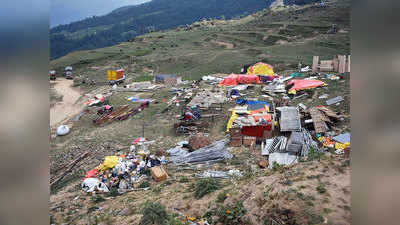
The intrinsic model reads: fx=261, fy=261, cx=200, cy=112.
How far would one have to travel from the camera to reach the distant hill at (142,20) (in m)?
90.0

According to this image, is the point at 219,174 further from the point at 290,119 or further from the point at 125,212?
the point at 290,119

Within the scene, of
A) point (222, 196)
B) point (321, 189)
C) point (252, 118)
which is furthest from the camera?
point (252, 118)

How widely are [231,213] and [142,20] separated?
404 ft

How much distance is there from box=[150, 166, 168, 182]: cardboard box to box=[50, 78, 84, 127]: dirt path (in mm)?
10730

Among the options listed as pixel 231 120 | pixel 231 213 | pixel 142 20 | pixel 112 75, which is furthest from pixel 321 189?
pixel 142 20

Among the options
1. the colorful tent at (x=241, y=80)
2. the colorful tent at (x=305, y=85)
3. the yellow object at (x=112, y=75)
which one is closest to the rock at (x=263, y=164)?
the colorful tent at (x=305, y=85)

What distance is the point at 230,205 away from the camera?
569 cm

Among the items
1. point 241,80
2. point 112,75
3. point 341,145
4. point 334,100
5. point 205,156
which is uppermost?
point 112,75

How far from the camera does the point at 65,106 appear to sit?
20.3 metres

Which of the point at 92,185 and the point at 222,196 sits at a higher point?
the point at 222,196

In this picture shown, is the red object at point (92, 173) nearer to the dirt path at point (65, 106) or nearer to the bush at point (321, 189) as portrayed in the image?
the bush at point (321, 189)

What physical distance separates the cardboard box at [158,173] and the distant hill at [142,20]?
82.3 m
